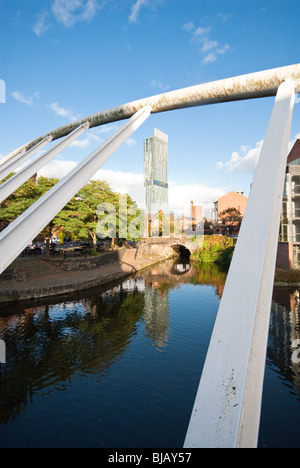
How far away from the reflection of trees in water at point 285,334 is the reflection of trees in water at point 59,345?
568 cm

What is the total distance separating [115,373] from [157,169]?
150 meters

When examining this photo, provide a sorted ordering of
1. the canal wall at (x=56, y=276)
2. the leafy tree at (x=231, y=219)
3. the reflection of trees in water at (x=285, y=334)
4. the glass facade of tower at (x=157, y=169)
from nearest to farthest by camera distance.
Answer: the reflection of trees in water at (x=285, y=334), the canal wall at (x=56, y=276), the leafy tree at (x=231, y=219), the glass facade of tower at (x=157, y=169)

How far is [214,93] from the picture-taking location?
3.64 m

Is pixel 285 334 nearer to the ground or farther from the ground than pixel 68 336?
farther from the ground

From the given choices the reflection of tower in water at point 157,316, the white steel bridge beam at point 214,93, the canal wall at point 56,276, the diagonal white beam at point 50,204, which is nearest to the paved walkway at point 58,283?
the canal wall at point 56,276

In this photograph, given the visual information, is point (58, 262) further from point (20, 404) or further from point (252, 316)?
point (252, 316)

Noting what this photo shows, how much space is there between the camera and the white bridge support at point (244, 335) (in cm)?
138

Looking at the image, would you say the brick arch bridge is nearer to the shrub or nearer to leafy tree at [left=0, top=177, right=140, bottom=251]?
the shrub

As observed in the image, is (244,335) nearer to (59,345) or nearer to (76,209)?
(59,345)

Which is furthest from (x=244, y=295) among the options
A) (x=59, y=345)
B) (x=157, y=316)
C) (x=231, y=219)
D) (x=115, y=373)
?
(x=231, y=219)

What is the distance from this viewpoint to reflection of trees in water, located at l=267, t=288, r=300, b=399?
9.04m

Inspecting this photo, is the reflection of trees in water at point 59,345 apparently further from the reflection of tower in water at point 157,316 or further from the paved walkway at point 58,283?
the paved walkway at point 58,283

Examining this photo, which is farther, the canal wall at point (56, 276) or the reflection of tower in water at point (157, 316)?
the canal wall at point (56, 276)

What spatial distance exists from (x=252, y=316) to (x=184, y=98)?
338 centimetres
